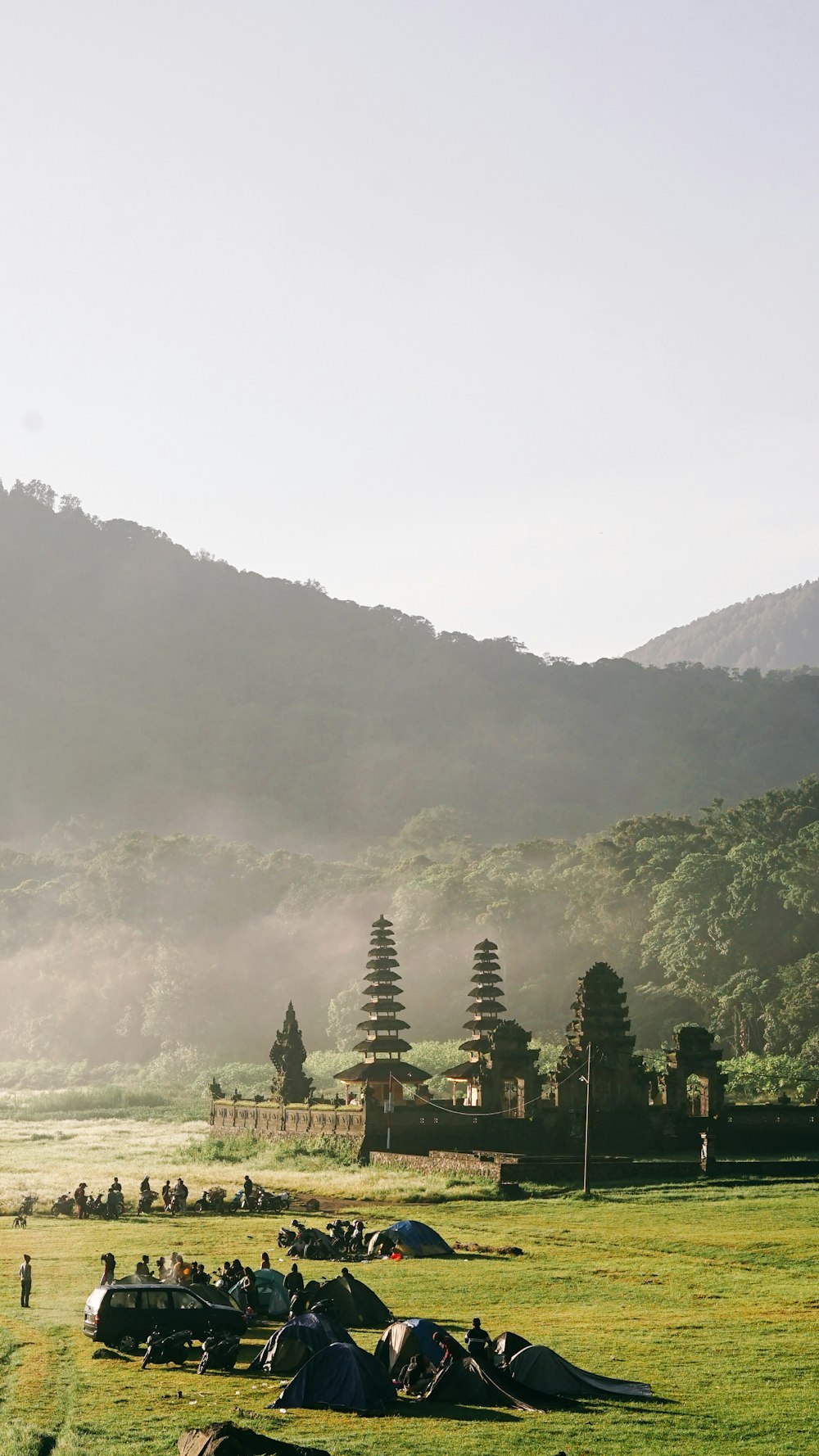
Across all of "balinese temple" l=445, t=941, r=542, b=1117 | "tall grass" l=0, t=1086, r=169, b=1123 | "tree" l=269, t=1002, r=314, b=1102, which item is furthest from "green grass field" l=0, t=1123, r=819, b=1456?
"tall grass" l=0, t=1086, r=169, b=1123

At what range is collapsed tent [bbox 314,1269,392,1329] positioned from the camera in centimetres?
3028

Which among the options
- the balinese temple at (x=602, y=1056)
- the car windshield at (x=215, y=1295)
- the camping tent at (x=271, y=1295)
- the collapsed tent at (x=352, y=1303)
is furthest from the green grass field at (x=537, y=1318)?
the balinese temple at (x=602, y=1056)

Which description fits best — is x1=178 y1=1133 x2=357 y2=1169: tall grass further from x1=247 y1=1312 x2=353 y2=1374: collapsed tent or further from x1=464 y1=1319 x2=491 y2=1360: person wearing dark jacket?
x1=464 y1=1319 x2=491 y2=1360: person wearing dark jacket

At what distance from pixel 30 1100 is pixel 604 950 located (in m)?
45.1

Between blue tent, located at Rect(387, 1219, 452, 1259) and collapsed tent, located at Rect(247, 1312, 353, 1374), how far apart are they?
530 inches

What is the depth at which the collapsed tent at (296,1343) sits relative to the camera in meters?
26.6

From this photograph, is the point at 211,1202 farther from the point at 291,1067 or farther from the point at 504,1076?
the point at 291,1067

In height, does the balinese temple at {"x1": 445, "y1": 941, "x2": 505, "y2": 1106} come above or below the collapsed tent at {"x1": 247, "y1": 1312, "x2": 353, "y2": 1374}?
above

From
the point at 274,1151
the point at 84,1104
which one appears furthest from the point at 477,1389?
the point at 84,1104

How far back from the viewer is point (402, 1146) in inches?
2408

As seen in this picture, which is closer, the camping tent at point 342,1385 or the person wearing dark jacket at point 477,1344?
the camping tent at point 342,1385

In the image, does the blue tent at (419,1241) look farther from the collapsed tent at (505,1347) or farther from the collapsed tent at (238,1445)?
the collapsed tent at (238,1445)

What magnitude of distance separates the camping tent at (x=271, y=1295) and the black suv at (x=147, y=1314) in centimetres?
213

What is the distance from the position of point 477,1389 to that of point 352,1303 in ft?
20.4
